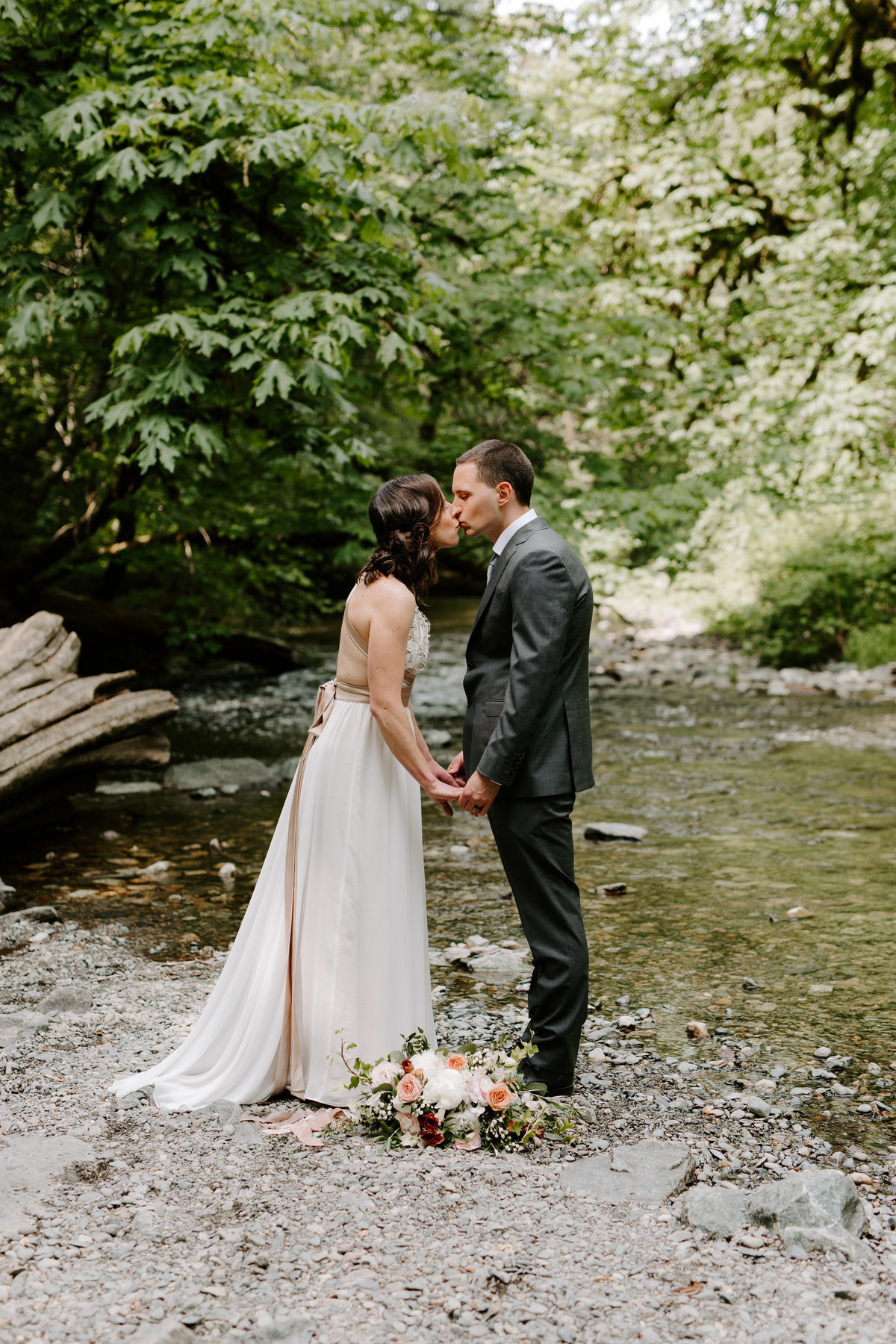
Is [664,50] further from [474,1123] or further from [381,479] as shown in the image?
[474,1123]

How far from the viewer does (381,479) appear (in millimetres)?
11680

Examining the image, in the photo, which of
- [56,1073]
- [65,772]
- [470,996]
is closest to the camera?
[56,1073]

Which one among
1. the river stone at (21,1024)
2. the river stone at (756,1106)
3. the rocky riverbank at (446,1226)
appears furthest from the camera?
the river stone at (21,1024)

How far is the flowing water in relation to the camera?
4.59 m

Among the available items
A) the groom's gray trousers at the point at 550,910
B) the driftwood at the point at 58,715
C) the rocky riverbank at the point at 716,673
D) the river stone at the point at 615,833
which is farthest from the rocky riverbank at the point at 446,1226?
the rocky riverbank at the point at 716,673

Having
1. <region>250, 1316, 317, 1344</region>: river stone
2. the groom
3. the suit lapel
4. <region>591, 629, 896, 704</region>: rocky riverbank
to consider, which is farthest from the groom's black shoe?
<region>591, 629, 896, 704</region>: rocky riverbank

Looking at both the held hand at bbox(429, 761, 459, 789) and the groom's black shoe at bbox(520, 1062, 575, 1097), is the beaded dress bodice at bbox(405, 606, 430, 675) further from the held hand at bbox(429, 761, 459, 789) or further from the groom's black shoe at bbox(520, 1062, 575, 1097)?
the groom's black shoe at bbox(520, 1062, 575, 1097)

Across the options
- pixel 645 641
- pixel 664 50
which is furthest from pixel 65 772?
pixel 664 50

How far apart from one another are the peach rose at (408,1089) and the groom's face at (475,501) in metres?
1.82

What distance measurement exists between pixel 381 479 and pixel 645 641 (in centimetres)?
1035

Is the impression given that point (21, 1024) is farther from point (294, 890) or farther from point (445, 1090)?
point (445, 1090)

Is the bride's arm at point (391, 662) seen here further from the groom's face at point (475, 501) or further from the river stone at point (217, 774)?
the river stone at point (217, 774)

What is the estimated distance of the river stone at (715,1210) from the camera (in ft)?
9.36

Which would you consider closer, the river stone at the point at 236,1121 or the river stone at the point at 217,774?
the river stone at the point at 236,1121
